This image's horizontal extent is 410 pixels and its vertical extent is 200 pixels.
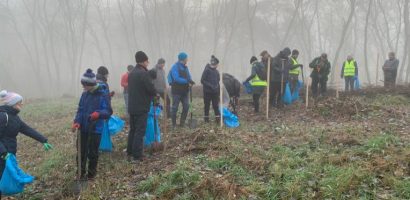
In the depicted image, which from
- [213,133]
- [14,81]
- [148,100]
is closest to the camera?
[148,100]

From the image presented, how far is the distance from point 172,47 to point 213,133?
3826 cm

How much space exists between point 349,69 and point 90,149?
1284cm

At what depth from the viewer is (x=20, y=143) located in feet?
39.8

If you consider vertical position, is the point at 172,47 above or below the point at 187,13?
below

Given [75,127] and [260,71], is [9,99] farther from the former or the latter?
[260,71]

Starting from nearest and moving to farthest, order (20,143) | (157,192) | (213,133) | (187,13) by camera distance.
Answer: (157,192) → (213,133) → (20,143) → (187,13)

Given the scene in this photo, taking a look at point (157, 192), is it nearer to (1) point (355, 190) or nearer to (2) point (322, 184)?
(2) point (322, 184)

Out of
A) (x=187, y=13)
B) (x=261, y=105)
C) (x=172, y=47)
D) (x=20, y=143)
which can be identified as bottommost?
(x=20, y=143)

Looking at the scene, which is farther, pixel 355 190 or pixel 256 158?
pixel 256 158

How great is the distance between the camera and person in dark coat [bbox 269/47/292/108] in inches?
491

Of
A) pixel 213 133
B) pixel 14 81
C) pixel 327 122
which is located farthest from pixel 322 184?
pixel 14 81

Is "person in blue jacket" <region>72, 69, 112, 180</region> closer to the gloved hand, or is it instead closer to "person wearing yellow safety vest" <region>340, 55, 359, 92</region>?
the gloved hand

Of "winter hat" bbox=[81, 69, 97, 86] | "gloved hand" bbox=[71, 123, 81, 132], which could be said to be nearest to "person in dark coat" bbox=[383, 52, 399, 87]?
"winter hat" bbox=[81, 69, 97, 86]

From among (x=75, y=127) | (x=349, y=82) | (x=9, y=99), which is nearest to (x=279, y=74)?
(x=349, y=82)
